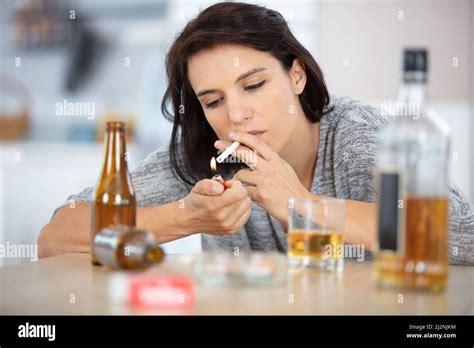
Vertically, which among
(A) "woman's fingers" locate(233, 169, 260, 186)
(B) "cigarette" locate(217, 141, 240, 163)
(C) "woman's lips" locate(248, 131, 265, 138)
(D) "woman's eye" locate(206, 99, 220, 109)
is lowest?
(A) "woman's fingers" locate(233, 169, 260, 186)

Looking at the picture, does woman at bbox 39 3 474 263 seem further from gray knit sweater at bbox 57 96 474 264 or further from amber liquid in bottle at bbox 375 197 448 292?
amber liquid in bottle at bbox 375 197 448 292

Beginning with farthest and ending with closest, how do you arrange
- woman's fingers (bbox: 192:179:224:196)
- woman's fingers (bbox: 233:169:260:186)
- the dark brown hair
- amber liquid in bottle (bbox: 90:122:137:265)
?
the dark brown hair → woman's fingers (bbox: 233:169:260:186) → woman's fingers (bbox: 192:179:224:196) → amber liquid in bottle (bbox: 90:122:137:265)

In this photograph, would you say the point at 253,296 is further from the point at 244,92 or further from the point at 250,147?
the point at 244,92

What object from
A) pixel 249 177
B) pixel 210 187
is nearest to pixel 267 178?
pixel 249 177

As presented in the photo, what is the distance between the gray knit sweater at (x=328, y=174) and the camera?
64.0 inches

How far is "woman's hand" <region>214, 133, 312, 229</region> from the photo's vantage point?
1.36m

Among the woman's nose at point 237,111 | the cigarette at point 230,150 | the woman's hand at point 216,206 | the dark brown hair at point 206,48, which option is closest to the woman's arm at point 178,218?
the woman's hand at point 216,206

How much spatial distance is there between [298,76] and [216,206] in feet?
2.04

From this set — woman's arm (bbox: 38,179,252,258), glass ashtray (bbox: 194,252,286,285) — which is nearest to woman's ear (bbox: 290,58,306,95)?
woman's arm (bbox: 38,179,252,258)

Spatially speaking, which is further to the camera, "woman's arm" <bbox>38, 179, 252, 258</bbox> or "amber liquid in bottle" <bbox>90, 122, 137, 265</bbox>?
"woman's arm" <bbox>38, 179, 252, 258</bbox>

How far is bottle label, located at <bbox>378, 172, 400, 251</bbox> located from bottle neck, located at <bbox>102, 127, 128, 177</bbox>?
0.42 meters

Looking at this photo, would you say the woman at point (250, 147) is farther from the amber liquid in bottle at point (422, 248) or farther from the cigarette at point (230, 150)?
the amber liquid in bottle at point (422, 248)

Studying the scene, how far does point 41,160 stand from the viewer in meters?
3.89

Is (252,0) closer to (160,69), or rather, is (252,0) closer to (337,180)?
(160,69)
